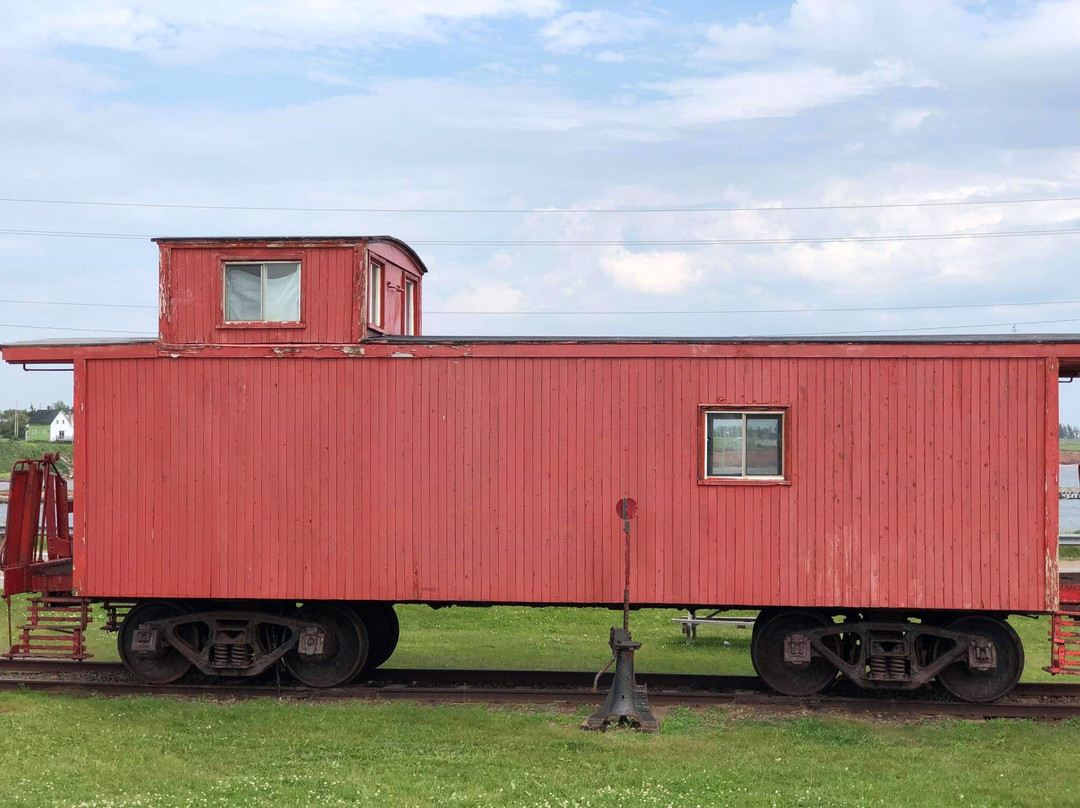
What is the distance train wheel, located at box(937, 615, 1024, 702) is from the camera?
12297mm

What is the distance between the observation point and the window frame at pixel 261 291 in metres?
12.9

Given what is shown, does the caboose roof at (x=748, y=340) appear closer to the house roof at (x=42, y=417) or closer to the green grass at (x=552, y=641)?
the green grass at (x=552, y=641)

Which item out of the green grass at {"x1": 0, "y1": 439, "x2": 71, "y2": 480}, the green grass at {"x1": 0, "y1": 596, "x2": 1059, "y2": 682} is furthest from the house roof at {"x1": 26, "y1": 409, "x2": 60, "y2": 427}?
the green grass at {"x1": 0, "y1": 596, "x2": 1059, "y2": 682}

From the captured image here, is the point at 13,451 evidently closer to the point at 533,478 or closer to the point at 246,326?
the point at 246,326

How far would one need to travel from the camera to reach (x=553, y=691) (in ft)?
41.3

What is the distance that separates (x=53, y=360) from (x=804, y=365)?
8279 millimetres

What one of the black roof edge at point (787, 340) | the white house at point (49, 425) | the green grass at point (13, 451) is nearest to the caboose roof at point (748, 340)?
the black roof edge at point (787, 340)

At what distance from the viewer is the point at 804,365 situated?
12328mm

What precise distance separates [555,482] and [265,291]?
390 centimetres

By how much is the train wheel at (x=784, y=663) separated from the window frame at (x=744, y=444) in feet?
4.90

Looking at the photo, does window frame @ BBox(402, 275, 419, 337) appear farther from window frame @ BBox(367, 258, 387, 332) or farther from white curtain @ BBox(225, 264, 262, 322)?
white curtain @ BBox(225, 264, 262, 322)

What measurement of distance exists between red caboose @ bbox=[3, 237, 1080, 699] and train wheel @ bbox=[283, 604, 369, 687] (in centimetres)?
3

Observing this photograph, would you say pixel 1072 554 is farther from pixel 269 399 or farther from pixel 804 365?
pixel 269 399

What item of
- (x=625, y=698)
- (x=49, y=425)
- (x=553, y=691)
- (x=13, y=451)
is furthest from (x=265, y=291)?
(x=49, y=425)
